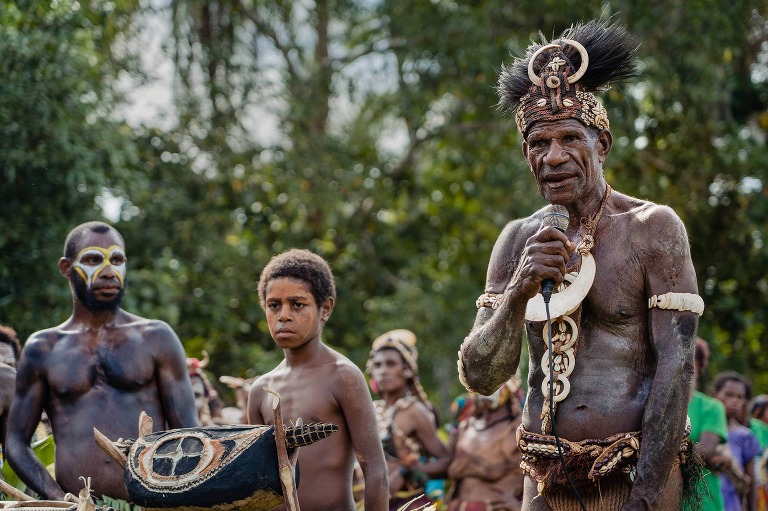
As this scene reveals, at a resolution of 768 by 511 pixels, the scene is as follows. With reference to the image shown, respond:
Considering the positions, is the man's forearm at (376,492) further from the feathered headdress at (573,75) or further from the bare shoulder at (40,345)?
the bare shoulder at (40,345)

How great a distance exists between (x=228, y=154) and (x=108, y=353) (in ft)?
34.4

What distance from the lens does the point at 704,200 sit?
55.3ft

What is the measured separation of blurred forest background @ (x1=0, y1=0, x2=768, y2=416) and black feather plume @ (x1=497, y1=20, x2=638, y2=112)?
8949 millimetres

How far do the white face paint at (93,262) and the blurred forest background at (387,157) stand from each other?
638cm

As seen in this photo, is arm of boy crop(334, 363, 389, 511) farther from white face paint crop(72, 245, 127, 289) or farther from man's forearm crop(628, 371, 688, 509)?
white face paint crop(72, 245, 127, 289)

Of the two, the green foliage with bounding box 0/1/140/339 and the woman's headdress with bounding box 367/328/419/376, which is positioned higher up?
the green foliage with bounding box 0/1/140/339

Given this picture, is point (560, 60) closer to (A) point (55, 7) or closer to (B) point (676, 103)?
(A) point (55, 7)

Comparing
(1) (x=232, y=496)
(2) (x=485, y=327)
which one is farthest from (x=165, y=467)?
(2) (x=485, y=327)

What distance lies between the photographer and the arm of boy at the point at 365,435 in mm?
5547

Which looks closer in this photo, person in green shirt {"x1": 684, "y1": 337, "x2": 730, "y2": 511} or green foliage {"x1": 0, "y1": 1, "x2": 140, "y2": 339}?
person in green shirt {"x1": 684, "y1": 337, "x2": 730, "y2": 511}

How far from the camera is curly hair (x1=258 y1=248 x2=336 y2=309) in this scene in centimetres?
597

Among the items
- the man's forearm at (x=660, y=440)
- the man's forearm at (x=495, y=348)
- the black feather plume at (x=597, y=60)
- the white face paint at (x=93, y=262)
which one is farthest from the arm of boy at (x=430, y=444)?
the man's forearm at (x=660, y=440)

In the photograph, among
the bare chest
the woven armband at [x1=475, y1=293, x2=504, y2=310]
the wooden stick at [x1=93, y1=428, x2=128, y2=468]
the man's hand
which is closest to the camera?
the man's hand

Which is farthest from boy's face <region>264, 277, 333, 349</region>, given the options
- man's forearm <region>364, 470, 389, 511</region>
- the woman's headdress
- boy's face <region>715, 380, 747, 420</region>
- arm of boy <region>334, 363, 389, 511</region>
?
boy's face <region>715, 380, 747, 420</region>
